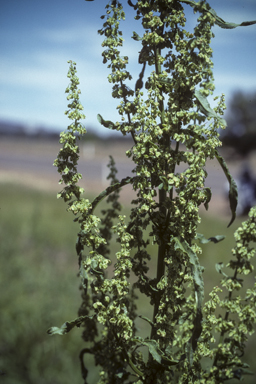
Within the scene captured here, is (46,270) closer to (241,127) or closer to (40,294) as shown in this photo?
(40,294)

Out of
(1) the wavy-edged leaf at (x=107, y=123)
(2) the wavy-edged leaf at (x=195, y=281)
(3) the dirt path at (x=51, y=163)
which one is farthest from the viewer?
(3) the dirt path at (x=51, y=163)

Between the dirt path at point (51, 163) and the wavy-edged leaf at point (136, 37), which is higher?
the dirt path at point (51, 163)

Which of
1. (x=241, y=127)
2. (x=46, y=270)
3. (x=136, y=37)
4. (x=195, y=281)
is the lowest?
(x=195, y=281)

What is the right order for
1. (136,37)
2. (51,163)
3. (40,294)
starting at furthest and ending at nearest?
(51,163) → (40,294) → (136,37)

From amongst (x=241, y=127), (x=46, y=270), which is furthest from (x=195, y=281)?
(x=241, y=127)

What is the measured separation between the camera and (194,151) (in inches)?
31.3

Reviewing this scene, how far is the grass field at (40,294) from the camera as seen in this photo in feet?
6.09

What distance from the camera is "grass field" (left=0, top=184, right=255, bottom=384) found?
186 cm

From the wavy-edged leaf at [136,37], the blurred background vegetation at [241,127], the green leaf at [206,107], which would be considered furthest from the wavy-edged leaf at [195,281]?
the blurred background vegetation at [241,127]

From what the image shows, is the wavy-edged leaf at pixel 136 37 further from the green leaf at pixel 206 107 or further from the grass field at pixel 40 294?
the grass field at pixel 40 294

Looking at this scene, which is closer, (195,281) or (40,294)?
(195,281)

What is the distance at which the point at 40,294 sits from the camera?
295cm

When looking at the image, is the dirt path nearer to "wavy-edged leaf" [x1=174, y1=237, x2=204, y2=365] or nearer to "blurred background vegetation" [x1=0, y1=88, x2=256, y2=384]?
"blurred background vegetation" [x1=0, y1=88, x2=256, y2=384]

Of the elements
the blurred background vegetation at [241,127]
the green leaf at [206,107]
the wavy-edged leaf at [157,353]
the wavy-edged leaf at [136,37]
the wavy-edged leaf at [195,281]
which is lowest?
the wavy-edged leaf at [157,353]
